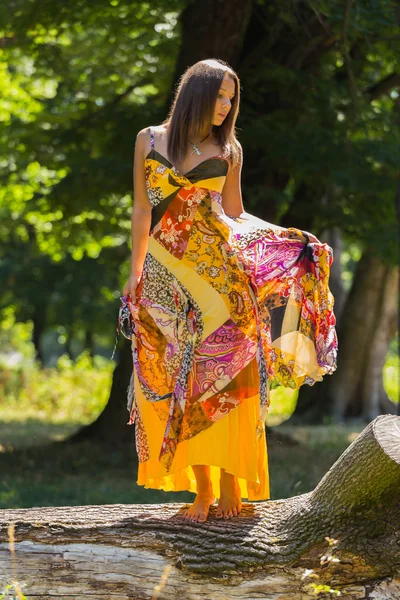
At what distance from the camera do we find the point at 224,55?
32.1 feet

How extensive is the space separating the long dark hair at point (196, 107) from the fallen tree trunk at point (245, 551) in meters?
1.63

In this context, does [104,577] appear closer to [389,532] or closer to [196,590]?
[196,590]

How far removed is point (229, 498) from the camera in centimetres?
447

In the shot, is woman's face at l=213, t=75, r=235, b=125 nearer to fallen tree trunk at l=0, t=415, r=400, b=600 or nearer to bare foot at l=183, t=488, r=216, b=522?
fallen tree trunk at l=0, t=415, r=400, b=600

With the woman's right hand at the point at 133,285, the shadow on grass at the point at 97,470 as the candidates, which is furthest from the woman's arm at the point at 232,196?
the shadow on grass at the point at 97,470

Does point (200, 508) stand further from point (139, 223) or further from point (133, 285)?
point (139, 223)

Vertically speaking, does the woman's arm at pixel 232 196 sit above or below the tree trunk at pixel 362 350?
above

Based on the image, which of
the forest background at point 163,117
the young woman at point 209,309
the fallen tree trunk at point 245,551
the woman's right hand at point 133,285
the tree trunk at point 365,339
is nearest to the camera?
the fallen tree trunk at point 245,551

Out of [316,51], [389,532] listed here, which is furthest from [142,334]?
[316,51]

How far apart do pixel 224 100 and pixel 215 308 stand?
39.8 inches

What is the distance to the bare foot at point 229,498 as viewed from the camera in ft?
14.6

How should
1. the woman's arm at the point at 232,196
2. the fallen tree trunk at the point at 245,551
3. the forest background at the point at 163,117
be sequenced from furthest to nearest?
1. the forest background at the point at 163,117
2. the woman's arm at the point at 232,196
3. the fallen tree trunk at the point at 245,551

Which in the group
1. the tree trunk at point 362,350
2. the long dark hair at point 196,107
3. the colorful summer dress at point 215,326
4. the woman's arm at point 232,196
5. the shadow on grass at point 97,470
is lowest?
the tree trunk at point 362,350

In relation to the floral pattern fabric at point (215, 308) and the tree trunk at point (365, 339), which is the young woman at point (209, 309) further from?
the tree trunk at point (365, 339)
